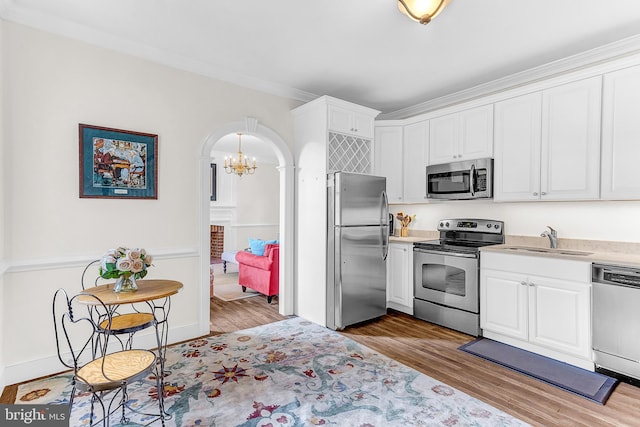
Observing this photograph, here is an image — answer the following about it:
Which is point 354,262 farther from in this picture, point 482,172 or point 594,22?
point 594,22

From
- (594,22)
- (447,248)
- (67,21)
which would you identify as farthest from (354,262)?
(67,21)

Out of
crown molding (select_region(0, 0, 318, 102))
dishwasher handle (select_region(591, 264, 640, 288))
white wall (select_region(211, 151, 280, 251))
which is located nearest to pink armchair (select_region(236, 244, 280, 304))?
crown molding (select_region(0, 0, 318, 102))

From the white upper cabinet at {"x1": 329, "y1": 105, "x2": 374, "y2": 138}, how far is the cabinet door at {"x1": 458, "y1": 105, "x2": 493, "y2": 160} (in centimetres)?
108

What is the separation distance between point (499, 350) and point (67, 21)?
184 inches

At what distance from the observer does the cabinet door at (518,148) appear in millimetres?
3261

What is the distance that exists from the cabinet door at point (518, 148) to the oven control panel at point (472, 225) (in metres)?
0.41

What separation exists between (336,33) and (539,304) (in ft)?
9.72

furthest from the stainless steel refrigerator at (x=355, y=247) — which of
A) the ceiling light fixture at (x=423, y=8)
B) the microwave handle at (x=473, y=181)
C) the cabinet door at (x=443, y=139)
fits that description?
the ceiling light fixture at (x=423, y=8)

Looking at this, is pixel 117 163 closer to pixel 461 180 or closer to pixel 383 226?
pixel 383 226

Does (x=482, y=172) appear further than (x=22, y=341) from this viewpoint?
Yes

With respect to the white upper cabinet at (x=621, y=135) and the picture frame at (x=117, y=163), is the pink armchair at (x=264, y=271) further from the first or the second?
the white upper cabinet at (x=621, y=135)

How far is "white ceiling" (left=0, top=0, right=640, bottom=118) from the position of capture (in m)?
2.47

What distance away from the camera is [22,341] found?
2.56 meters

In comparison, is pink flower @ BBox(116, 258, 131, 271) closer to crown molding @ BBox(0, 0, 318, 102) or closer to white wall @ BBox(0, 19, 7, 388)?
white wall @ BBox(0, 19, 7, 388)
